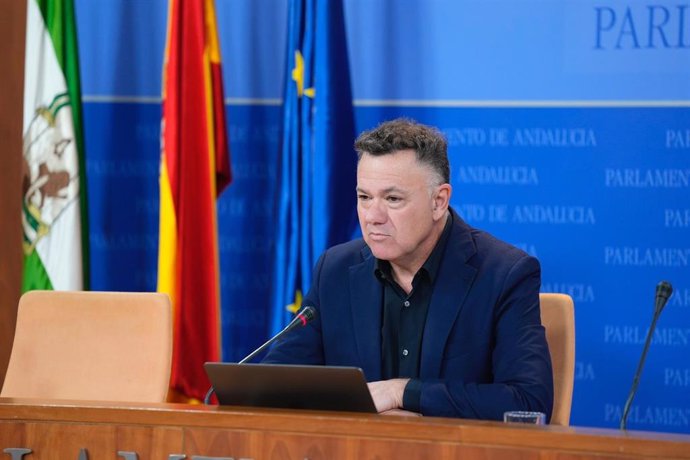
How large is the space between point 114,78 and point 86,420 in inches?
113

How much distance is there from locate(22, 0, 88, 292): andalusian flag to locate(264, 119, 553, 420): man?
1.67 meters

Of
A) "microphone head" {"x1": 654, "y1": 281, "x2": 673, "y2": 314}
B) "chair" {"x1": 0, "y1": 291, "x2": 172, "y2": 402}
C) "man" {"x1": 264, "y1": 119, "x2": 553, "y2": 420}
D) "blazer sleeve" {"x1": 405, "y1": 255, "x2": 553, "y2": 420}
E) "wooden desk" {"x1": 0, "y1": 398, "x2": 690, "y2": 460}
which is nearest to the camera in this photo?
"wooden desk" {"x1": 0, "y1": 398, "x2": 690, "y2": 460}

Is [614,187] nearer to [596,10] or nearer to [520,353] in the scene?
[596,10]

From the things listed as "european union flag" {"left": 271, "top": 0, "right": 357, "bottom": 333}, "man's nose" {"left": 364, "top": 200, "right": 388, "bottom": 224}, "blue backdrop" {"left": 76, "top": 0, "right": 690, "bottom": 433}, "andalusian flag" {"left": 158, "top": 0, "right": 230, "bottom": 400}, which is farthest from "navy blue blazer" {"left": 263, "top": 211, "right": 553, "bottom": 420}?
"blue backdrop" {"left": 76, "top": 0, "right": 690, "bottom": 433}

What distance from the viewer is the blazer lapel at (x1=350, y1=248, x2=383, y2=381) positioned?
2.97 m

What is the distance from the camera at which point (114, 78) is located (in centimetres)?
480

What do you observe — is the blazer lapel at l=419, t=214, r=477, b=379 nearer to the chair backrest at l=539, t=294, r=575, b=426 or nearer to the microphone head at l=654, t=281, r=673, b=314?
the chair backrest at l=539, t=294, r=575, b=426

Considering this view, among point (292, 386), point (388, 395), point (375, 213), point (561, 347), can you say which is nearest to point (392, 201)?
point (375, 213)

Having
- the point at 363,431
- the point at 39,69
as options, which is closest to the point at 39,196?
the point at 39,69

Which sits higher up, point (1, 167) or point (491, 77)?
point (491, 77)

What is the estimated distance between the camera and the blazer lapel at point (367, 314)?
297cm

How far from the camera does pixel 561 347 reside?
3062 millimetres

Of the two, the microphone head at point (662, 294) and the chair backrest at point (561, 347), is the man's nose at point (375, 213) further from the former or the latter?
the microphone head at point (662, 294)

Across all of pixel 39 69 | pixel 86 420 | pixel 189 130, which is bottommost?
pixel 86 420
